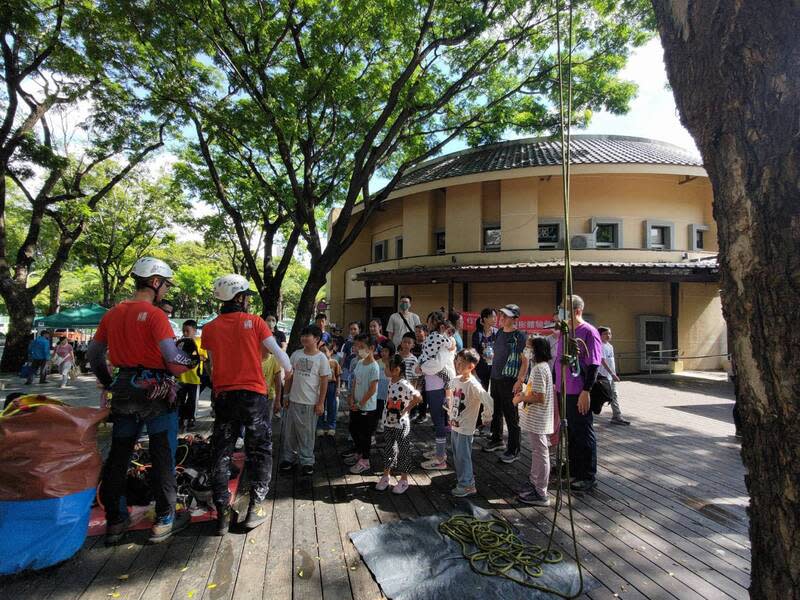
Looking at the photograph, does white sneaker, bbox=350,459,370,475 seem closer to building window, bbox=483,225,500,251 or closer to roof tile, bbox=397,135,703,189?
building window, bbox=483,225,500,251

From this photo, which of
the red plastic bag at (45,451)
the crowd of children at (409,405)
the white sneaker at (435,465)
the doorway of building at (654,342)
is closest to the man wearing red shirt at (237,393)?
the red plastic bag at (45,451)

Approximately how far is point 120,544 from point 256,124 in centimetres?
771

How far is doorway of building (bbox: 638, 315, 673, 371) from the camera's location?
13.2 meters

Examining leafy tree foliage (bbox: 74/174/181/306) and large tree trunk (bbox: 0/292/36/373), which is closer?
large tree trunk (bbox: 0/292/36/373)

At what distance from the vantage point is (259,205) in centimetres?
1337

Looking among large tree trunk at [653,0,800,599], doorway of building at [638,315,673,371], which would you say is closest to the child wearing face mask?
large tree trunk at [653,0,800,599]

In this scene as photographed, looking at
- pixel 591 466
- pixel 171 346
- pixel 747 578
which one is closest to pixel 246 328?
pixel 171 346

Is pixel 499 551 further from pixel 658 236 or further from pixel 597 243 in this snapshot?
pixel 658 236

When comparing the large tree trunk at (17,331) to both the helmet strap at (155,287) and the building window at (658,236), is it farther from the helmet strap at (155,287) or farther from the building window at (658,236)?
the building window at (658,236)

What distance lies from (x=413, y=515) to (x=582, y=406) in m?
1.97

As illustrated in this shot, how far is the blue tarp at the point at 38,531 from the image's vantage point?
2480 millimetres

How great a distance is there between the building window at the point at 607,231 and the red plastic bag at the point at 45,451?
14.6 metres

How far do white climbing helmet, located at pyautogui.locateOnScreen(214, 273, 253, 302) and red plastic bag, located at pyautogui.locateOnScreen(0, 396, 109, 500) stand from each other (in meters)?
1.28

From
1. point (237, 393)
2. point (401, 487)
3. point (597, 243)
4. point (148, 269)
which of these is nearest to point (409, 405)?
point (401, 487)
